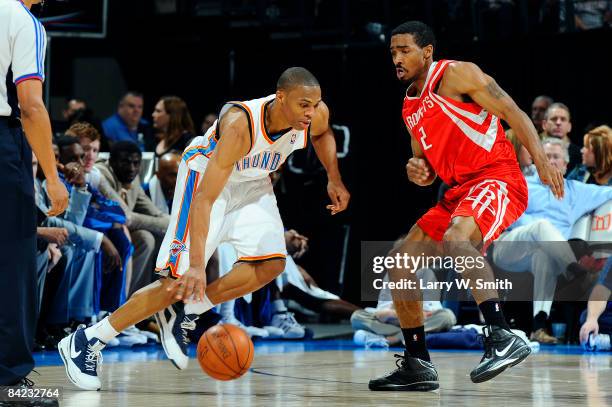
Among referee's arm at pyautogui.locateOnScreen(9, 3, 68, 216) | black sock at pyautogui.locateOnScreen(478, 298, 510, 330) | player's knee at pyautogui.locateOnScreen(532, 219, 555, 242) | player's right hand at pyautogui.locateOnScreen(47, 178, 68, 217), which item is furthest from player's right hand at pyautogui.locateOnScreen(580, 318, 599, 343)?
referee's arm at pyautogui.locateOnScreen(9, 3, 68, 216)

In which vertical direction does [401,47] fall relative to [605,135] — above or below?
above

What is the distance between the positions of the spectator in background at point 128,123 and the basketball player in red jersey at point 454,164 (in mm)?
5359

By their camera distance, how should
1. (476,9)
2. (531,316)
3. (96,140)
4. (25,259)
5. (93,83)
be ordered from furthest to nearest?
(93,83) < (476,9) < (531,316) < (96,140) < (25,259)

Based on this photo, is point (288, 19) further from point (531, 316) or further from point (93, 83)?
point (531, 316)

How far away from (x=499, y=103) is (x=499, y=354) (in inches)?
50.7

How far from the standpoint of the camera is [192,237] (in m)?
4.90

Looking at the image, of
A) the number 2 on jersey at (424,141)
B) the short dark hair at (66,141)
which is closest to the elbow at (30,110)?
the number 2 on jersey at (424,141)

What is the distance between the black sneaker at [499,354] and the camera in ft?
16.3

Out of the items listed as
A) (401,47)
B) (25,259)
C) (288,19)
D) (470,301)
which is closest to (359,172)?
(288,19)

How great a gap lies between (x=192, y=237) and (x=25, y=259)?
37.1 inches

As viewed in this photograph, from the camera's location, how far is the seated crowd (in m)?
7.81

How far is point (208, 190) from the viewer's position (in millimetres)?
5000

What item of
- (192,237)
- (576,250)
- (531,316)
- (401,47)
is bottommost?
(531,316)

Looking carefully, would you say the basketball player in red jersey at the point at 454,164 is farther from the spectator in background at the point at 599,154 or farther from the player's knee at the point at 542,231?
the spectator in background at the point at 599,154
